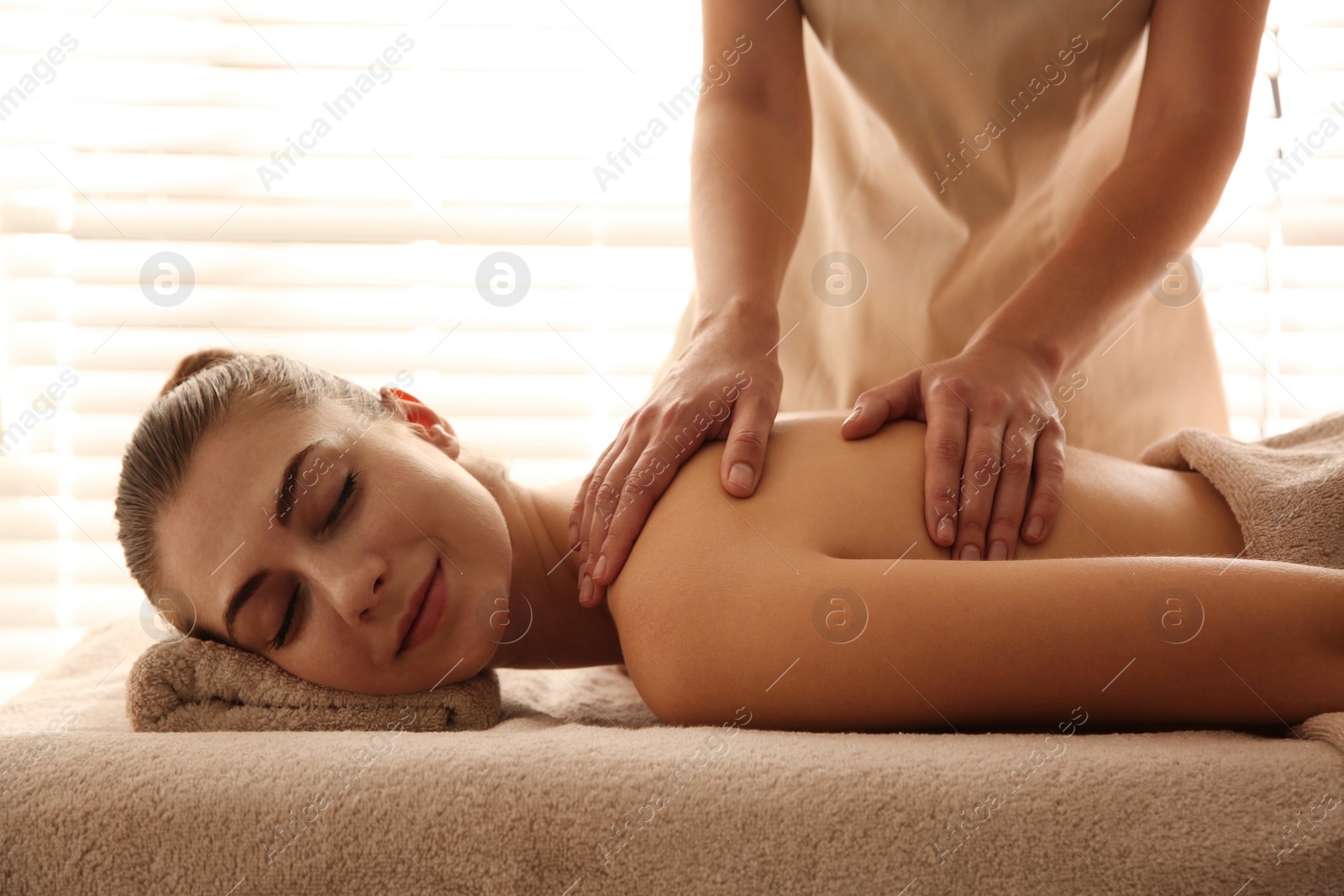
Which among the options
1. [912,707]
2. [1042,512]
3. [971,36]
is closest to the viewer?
[912,707]

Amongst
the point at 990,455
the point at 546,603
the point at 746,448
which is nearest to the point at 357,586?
the point at 546,603

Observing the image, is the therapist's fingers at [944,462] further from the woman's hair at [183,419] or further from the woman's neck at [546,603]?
the woman's hair at [183,419]

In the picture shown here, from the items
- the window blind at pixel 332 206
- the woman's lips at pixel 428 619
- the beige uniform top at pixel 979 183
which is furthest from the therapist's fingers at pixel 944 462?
the window blind at pixel 332 206

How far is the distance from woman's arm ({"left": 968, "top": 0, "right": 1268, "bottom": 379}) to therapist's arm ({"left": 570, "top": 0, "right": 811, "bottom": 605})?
249mm

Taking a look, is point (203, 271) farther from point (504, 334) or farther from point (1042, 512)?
point (1042, 512)

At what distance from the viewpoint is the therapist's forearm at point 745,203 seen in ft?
3.46

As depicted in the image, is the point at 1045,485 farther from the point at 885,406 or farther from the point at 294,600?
the point at 294,600

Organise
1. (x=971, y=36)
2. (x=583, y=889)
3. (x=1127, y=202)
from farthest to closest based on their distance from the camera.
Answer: (x=971, y=36) → (x=1127, y=202) → (x=583, y=889)

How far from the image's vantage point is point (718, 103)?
1.22 m

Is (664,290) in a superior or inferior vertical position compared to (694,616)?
superior

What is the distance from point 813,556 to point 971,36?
0.77 metres

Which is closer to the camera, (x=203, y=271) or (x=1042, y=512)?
(x=1042, y=512)

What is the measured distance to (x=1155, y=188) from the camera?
992 millimetres

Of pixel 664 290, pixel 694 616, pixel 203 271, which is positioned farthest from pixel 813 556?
pixel 203 271
